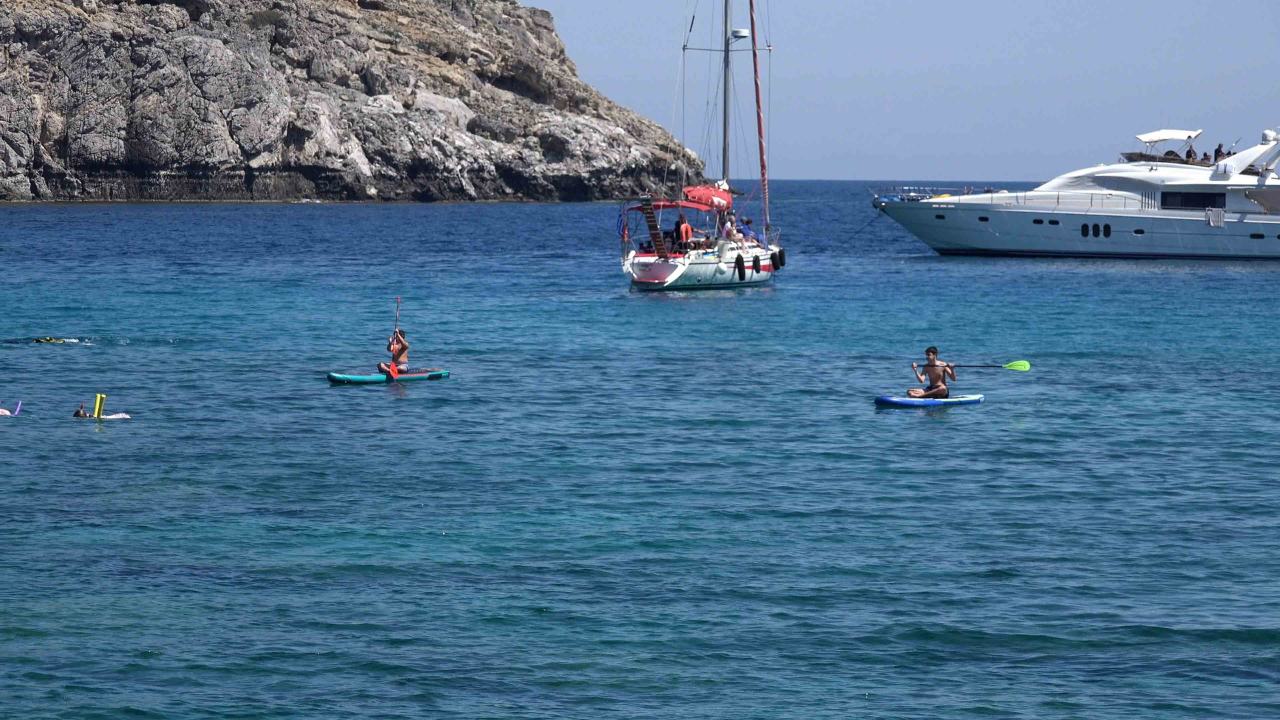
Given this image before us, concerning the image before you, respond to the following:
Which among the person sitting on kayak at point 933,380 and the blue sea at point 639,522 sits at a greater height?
the person sitting on kayak at point 933,380

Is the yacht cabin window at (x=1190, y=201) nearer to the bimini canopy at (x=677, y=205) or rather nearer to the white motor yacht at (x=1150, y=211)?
the white motor yacht at (x=1150, y=211)

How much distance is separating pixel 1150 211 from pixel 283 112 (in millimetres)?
89390

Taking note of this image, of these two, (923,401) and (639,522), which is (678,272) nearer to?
(923,401)

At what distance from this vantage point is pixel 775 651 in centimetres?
1959

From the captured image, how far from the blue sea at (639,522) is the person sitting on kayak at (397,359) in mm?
1269

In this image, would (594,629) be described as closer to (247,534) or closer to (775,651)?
(775,651)

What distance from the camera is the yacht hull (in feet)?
251

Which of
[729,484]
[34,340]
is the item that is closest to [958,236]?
[34,340]

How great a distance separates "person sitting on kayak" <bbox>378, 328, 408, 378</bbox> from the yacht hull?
4438 cm

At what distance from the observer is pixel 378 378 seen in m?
39.6

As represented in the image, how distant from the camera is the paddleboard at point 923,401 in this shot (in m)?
36.0

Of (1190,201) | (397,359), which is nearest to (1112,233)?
(1190,201)

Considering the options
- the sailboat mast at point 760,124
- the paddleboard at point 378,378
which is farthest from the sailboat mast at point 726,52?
the paddleboard at point 378,378

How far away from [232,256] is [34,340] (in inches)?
1505
